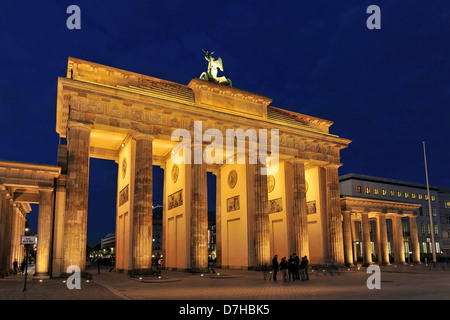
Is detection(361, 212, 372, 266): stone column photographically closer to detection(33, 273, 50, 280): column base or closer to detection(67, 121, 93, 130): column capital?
detection(67, 121, 93, 130): column capital

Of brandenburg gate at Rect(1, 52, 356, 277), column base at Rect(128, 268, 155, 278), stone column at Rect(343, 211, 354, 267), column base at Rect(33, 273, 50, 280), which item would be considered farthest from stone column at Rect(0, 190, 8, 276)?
stone column at Rect(343, 211, 354, 267)

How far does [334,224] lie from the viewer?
3944cm

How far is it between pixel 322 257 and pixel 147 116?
22.3m

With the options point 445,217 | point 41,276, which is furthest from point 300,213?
point 445,217

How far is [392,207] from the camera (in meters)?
49.0

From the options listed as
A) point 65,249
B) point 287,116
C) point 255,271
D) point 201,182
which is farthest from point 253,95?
point 65,249

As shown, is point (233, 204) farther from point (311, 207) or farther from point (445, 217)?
point (445, 217)

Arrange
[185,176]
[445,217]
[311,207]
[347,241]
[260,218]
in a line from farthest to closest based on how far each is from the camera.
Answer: [445,217]
[347,241]
[311,207]
[260,218]
[185,176]

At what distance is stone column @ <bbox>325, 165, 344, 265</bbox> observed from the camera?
39.1m

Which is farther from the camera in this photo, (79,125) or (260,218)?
(260,218)

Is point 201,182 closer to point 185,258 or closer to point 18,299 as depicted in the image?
point 185,258

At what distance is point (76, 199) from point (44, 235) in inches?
119

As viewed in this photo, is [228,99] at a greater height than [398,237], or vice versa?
[228,99]

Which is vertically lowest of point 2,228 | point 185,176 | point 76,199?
point 2,228
